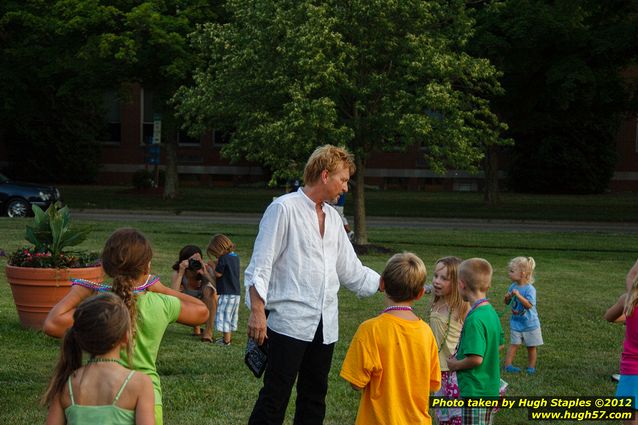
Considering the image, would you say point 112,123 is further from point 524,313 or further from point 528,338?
point 528,338

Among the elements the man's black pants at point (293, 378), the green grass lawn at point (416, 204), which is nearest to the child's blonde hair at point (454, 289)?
the man's black pants at point (293, 378)

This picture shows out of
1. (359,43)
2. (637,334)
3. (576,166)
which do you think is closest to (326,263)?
(637,334)

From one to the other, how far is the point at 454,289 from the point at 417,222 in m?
24.6

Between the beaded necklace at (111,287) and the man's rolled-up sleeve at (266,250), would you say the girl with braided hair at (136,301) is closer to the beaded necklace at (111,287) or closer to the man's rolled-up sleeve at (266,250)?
the beaded necklace at (111,287)

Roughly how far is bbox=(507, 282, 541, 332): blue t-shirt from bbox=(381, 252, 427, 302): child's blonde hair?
13.5 ft

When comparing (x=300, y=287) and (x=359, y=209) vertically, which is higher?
(x=300, y=287)

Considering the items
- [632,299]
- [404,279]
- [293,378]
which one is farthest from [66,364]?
[632,299]

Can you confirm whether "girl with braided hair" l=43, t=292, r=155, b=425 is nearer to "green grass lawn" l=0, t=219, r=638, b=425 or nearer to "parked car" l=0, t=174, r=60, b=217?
"green grass lawn" l=0, t=219, r=638, b=425

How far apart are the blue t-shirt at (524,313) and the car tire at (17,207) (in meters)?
22.8

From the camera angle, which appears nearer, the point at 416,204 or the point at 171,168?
the point at 171,168

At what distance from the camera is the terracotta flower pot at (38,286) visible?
975 cm

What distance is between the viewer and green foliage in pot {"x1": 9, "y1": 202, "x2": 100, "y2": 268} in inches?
391

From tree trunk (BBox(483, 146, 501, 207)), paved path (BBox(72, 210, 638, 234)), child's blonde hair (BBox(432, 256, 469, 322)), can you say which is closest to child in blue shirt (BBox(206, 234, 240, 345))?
child's blonde hair (BBox(432, 256, 469, 322))

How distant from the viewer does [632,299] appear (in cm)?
529
